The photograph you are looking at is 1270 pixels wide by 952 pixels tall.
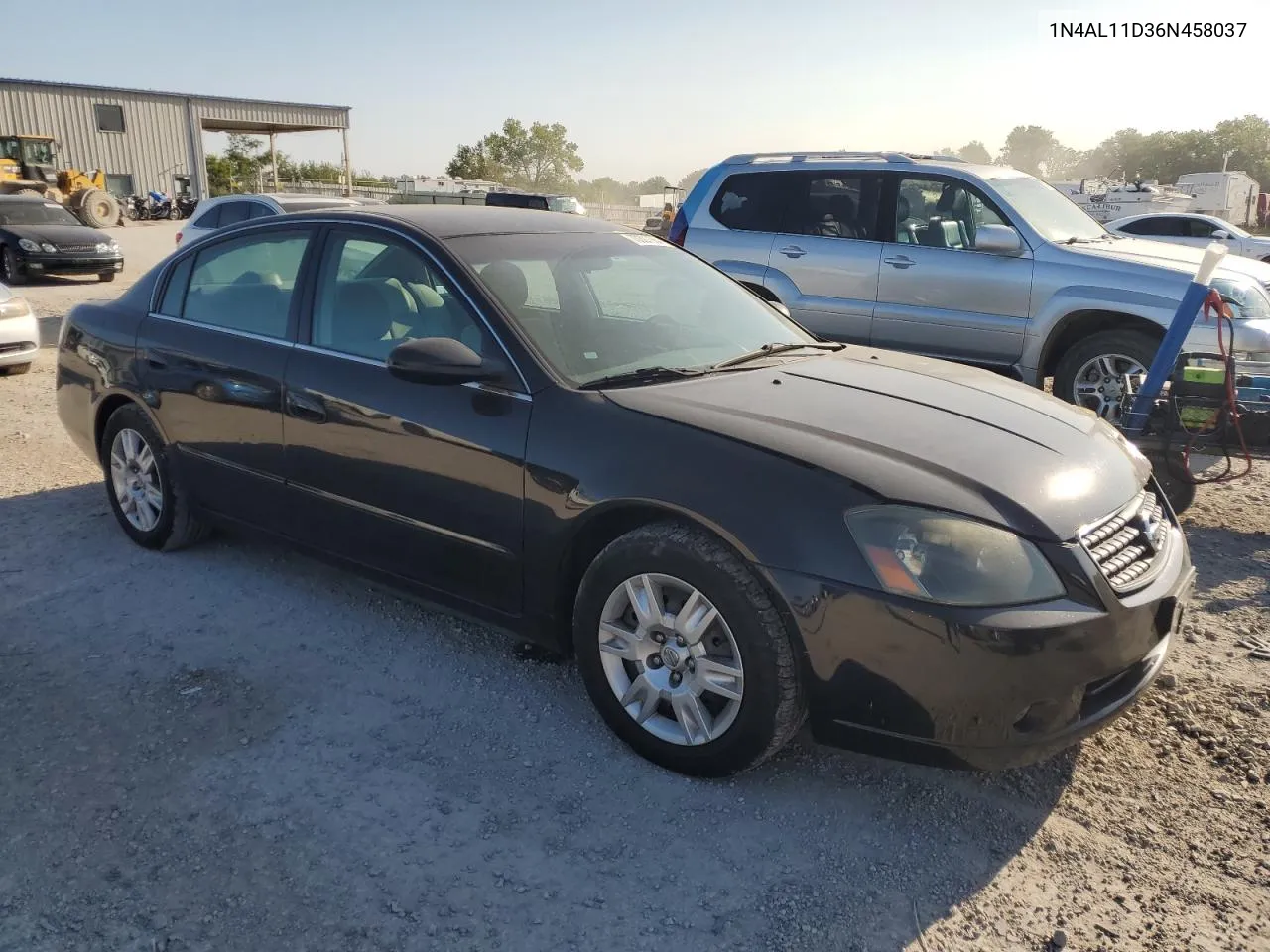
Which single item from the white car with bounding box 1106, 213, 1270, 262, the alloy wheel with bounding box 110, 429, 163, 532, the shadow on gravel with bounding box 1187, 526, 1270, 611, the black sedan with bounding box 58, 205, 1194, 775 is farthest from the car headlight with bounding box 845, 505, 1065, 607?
the white car with bounding box 1106, 213, 1270, 262

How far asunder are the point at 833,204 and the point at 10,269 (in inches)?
597

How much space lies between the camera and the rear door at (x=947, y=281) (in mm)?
7254

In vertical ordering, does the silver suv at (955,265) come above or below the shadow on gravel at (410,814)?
above

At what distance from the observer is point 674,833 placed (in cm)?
277

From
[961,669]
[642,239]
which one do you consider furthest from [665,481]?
[642,239]

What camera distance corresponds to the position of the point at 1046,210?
7734 mm

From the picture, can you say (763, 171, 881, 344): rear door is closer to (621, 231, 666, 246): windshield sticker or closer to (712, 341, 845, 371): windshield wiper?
(621, 231, 666, 246): windshield sticker

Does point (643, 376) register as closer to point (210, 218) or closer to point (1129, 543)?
point (1129, 543)

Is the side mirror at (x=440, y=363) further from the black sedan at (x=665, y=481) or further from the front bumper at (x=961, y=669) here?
the front bumper at (x=961, y=669)

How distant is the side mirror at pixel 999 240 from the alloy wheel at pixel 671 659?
5.26 meters

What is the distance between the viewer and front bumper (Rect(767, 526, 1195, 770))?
253 cm

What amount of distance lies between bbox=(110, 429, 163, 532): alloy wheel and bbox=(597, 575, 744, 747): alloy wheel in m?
2.76

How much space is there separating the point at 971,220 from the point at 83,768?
6830 mm

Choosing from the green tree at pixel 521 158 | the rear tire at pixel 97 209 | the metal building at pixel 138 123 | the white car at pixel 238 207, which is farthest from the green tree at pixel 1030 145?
the white car at pixel 238 207
